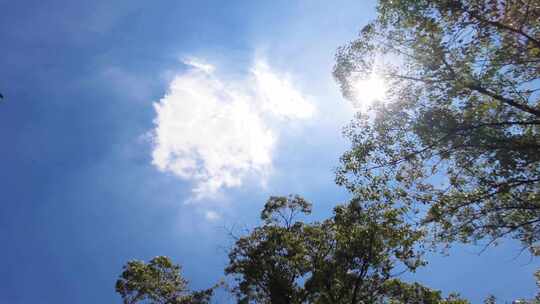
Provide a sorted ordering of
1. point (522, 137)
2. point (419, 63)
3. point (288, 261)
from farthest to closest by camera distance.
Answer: point (288, 261) → point (419, 63) → point (522, 137)

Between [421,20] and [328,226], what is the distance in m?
13.9

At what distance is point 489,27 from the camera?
444 inches

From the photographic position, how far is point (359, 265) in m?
18.9

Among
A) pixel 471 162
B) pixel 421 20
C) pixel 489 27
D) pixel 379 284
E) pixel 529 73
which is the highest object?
pixel 421 20

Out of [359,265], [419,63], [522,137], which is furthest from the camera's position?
[359,265]

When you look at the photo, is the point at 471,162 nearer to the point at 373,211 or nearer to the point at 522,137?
the point at 522,137

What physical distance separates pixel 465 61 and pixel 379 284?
13.6 m

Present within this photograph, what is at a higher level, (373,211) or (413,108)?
(413,108)

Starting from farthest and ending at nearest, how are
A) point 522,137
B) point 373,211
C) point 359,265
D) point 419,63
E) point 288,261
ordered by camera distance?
point 288,261 < point 359,265 < point 373,211 < point 419,63 < point 522,137

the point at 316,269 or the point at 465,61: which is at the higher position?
the point at 465,61

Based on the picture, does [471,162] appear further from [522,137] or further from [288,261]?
[288,261]

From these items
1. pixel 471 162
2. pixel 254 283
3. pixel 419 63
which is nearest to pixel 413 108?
pixel 419 63

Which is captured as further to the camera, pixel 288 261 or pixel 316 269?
pixel 288 261

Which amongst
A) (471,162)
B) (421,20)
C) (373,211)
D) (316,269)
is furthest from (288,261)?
(421,20)
